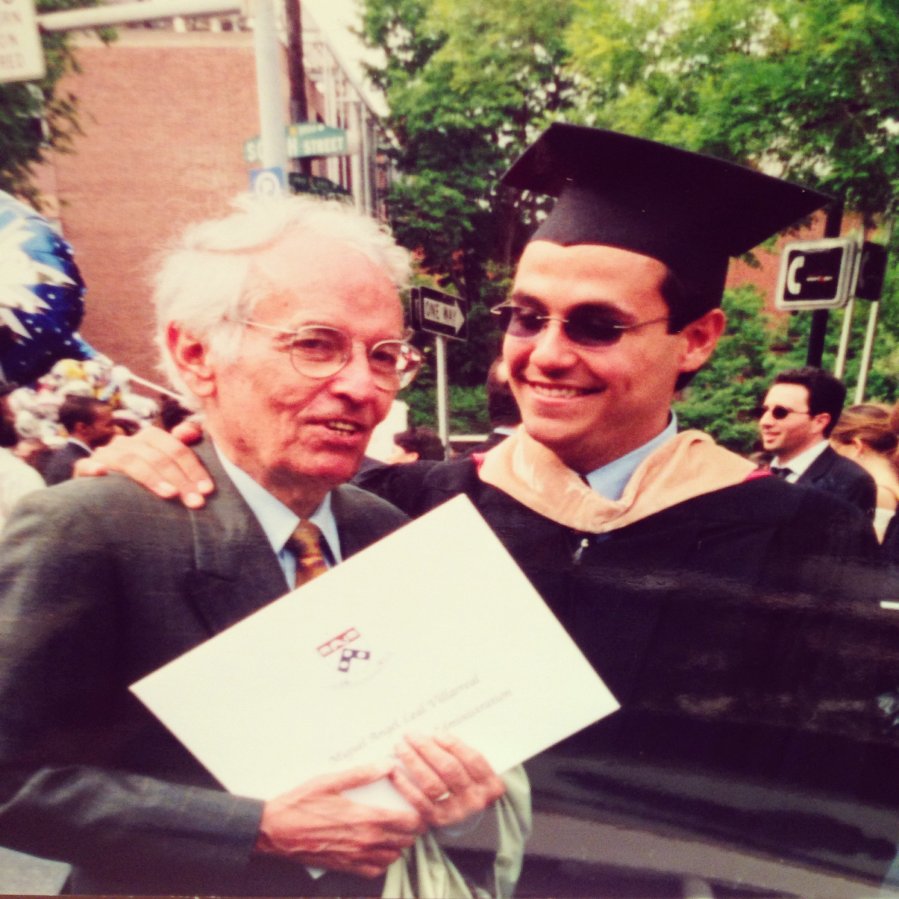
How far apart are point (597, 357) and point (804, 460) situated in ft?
Answer: 1.30

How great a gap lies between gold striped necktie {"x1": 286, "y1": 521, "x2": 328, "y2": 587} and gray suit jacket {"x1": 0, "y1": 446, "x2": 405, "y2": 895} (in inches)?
1.5

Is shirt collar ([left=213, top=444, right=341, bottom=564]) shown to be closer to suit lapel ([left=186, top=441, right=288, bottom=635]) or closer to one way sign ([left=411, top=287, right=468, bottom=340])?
suit lapel ([left=186, top=441, right=288, bottom=635])

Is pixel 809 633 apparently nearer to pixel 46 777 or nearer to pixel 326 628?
pixel 326 628

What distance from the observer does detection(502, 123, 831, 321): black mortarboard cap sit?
1091 mm

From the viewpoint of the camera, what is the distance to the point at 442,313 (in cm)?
118

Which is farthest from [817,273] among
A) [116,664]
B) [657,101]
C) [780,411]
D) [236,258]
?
[116,664]

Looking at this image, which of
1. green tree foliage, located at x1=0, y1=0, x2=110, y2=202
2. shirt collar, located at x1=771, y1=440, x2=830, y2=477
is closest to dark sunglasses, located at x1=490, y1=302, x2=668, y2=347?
shirt collar, located at x1=771, y1=440, x2=830, y2=477

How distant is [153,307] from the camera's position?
3.86 feet

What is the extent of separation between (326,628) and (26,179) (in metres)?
0.85

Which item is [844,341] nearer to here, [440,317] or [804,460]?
[804,460]

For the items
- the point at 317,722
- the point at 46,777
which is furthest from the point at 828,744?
the point at 46,777

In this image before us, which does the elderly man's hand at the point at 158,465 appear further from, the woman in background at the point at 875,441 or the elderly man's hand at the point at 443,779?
the woman in background at the point at 875,441

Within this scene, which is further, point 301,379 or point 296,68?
point 296,68

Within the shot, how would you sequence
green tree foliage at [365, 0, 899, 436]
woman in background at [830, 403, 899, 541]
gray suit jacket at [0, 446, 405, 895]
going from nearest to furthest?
gray suit jacket at [0, 446, 405, 895]
green tree foliage at [365, 0, 899, 436]
woman in background at [830, 403, 899, 541]
